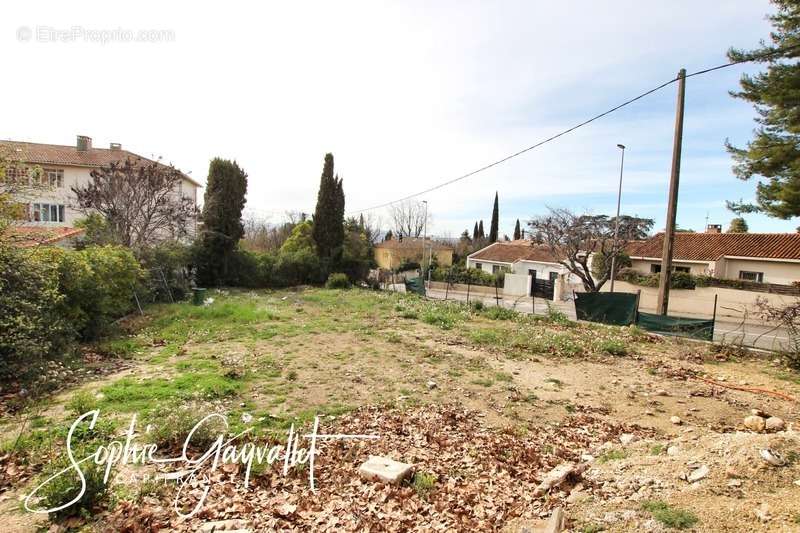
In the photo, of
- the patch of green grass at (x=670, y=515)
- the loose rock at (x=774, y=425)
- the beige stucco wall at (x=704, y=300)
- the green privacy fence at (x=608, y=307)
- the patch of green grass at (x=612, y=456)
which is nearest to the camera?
the patch of green grass at (x=670, y=515)

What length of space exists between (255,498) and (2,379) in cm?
583

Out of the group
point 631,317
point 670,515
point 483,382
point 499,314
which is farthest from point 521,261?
point 670,515

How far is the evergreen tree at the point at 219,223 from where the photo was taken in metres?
22.0

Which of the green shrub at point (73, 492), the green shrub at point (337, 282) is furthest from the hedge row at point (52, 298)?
the green shrub at point (337, 282)

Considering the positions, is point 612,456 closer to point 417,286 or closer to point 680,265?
point 417,286

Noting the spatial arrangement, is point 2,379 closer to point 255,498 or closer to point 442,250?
point 255,498

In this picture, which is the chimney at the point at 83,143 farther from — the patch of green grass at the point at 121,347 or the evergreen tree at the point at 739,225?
the evergreen tree at the point at 739,225

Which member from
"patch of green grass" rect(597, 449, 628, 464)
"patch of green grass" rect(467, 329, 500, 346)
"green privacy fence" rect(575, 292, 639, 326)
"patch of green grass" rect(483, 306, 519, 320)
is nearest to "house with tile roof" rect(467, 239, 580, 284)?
"green privacy fence" rect(575, 292, 639, 326)

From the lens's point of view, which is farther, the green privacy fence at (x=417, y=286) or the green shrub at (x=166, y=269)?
the green privacy fence at (x=417, y=286)

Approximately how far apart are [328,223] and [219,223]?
6.81m

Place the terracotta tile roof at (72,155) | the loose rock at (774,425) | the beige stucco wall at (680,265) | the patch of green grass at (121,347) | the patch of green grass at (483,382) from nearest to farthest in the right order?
the loose rock at (774,425) → the patch of green grass at (483,382) → the patch of green grass at (121,347) → the beige stucco wall at (680,265) → the terracotta tile roof at (72,155)

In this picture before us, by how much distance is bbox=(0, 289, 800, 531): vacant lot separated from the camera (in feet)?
11.1

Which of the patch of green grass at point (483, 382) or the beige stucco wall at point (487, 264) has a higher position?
the beige stucco wall at point (487, 264)

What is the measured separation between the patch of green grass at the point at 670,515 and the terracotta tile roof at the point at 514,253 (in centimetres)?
3440
